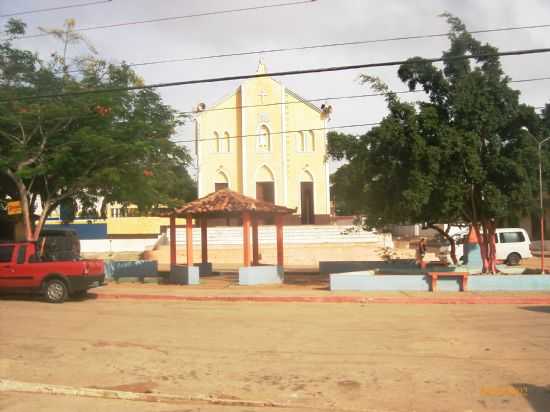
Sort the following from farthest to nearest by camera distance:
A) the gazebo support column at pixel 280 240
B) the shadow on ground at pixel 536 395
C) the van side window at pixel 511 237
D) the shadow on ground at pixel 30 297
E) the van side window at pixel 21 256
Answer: the van side window at pixel 511 237
the gazebo support column at pixel 280 240
the shadow on ground at pixel 30 297
the van side window at pixel 21 256
the shadow on ground at pixel 536 395

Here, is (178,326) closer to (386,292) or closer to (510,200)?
(386,292)

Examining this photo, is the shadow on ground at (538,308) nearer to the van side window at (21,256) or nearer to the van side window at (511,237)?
the van side window at (21,256)

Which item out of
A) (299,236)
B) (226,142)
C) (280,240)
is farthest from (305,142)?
(280,240)

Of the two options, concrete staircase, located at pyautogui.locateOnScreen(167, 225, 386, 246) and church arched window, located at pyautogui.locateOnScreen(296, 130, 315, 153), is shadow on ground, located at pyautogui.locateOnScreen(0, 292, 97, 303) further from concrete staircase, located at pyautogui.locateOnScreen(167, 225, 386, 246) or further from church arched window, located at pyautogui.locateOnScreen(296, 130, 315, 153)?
church arched window, located at pyautogui.locateOnScreen(296, 130, 315, 153)

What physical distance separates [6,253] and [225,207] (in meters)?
7.75

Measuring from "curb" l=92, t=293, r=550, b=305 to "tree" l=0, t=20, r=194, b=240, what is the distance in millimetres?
4541

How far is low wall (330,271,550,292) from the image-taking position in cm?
1823

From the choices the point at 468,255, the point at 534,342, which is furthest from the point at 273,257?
the point at 534,342

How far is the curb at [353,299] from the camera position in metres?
16.5

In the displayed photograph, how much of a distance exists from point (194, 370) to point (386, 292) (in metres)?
11.0

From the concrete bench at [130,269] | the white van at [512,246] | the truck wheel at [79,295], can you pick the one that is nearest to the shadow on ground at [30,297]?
the truck wheel at [79,295]

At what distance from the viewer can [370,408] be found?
6.61 metres

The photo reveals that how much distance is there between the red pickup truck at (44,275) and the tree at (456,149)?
9.86 m

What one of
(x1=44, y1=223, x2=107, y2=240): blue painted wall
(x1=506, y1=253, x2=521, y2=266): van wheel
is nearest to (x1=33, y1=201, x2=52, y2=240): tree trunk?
(x1=506, y1=253, x2=521, y2=266): van wheel
